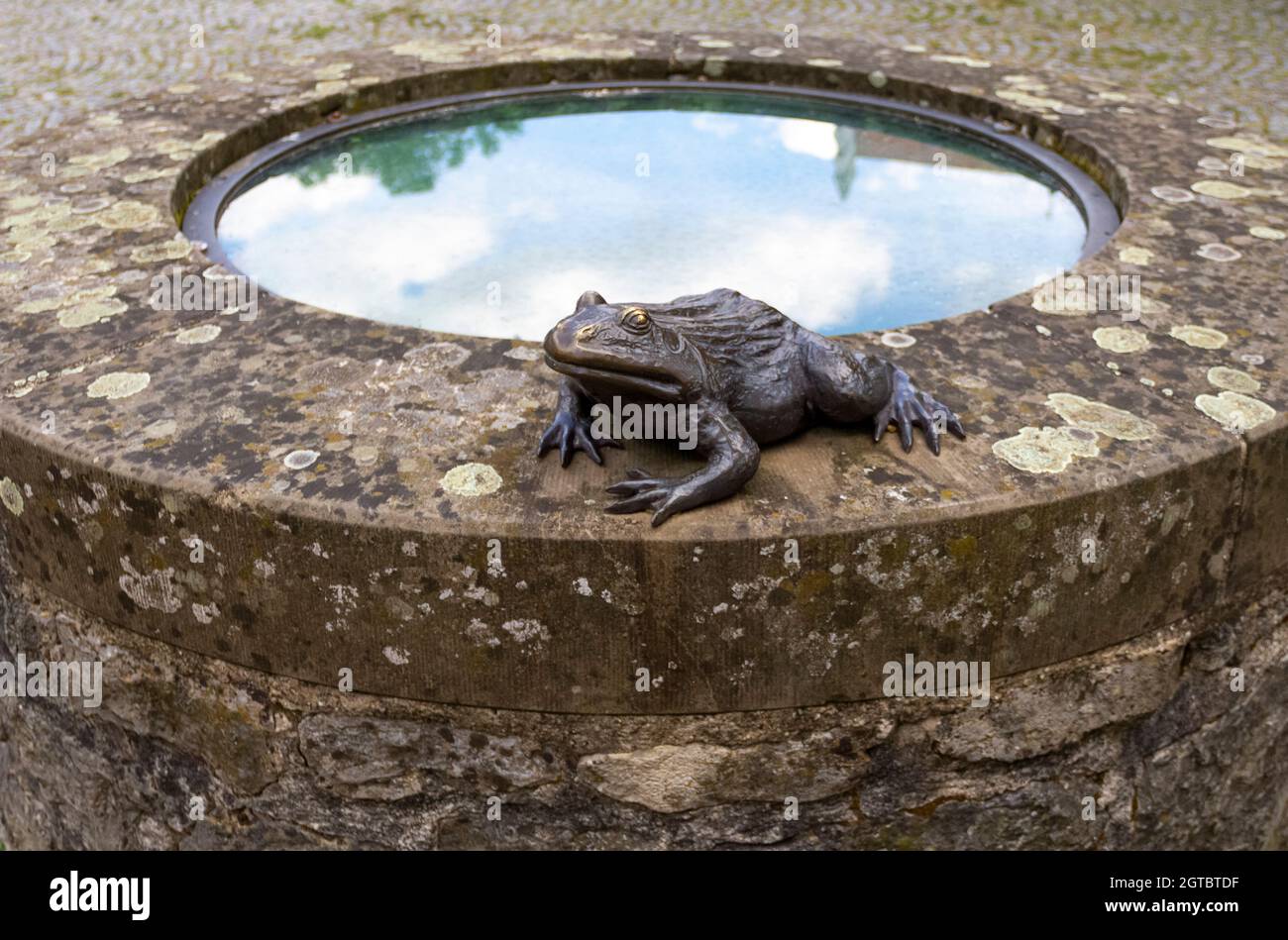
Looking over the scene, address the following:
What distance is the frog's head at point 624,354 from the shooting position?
90.0 inches

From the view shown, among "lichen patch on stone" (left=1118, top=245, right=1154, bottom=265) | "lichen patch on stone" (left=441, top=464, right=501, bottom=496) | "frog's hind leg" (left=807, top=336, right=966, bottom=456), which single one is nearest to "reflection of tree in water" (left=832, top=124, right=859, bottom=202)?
"lichen patch on stone" (left=1118, top=245, right=1154, bottom=265)

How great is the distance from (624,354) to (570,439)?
0.95 feet

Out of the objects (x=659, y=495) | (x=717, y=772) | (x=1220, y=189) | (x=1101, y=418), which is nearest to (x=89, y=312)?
(x=659, y=495)

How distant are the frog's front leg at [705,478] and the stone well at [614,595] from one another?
0.15 feet

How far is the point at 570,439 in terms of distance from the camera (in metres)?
2.52

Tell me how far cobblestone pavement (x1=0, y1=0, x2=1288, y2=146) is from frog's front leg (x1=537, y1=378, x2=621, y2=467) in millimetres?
6882

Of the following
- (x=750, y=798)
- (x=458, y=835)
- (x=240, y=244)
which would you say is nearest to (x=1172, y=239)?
(x=750, y=798)

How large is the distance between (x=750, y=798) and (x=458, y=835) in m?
0.67

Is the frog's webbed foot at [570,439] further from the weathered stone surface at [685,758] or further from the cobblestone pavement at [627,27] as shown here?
the cobblestone pavement at [627,27]

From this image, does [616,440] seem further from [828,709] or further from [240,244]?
[240,244]

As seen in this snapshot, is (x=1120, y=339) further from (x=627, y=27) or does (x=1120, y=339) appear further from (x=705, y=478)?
(x=627, y=27)

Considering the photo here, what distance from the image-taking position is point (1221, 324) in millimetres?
3059

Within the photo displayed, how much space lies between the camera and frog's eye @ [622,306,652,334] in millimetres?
2316

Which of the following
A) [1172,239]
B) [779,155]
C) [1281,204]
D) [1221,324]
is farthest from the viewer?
[779,155]
